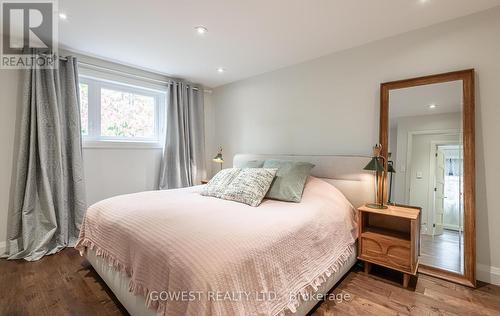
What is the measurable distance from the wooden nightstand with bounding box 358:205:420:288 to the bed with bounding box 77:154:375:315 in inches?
5.7

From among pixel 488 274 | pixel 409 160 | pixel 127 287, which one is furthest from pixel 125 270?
pixel 488 274

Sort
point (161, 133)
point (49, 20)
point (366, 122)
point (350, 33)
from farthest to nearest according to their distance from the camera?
point (161, 133) < point (366, 122) < point (350, 33) < point (49, 20)

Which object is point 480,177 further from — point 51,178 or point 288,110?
point 51,178

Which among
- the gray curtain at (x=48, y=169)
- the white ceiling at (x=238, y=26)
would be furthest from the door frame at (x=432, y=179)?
Answer: the gray curtain at (x=48, y=169)

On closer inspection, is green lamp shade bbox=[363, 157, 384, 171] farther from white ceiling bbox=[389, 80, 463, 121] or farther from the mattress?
the mattress

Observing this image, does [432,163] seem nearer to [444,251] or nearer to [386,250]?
[444,251]

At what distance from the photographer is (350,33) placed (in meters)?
2.30

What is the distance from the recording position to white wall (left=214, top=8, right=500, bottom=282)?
1.93 meters

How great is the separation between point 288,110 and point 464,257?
7.71ft

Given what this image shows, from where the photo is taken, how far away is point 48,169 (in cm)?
255

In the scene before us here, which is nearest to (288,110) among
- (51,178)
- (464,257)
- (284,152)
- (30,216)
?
(284,152)

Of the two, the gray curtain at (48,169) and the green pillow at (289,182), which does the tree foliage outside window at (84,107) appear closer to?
the gray curtain at (48,169)
